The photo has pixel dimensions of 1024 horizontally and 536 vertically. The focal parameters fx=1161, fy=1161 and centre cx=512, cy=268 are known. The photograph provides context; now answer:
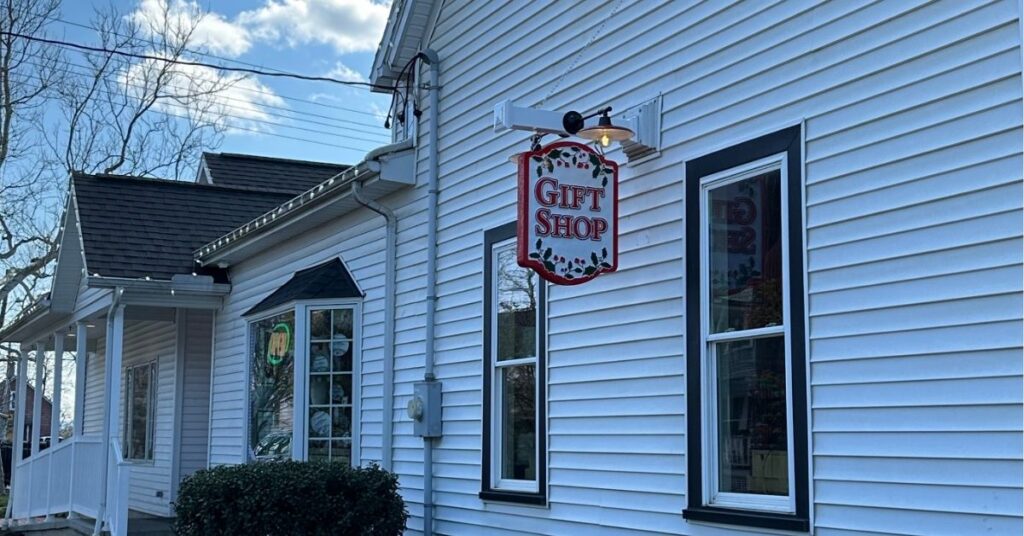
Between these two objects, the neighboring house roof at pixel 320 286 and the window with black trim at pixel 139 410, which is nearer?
the neighboring house roof at pixel 320 286

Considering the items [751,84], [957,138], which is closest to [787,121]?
[751,84]

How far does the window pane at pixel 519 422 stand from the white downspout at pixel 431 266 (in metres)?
1.16

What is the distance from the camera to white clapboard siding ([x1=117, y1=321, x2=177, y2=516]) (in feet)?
53.5

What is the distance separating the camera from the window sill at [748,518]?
596 centimetres

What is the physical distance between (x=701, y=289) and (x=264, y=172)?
1404 centimetres

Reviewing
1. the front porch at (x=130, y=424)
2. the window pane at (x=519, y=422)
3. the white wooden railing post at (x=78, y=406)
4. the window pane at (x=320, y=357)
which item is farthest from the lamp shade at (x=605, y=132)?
the white wooden railing post at (x=78, y=406)

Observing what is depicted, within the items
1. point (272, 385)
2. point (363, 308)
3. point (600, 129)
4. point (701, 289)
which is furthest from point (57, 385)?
point (701, 289)

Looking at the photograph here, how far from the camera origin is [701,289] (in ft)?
22.5

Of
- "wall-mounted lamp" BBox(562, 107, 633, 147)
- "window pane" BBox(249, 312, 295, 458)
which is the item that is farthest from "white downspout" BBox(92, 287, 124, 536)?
"wall-mounted lamp" BBox(562, 107, 633, 147)

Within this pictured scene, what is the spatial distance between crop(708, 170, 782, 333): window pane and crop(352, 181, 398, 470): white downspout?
4.77m

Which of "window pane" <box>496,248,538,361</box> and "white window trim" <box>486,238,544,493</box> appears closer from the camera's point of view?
"white window trim" <box>486,238,544,493</box>

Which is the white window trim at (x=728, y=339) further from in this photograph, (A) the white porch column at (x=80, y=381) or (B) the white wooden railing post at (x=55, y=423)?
(B) the white wooden railing post at (x=55, y=423)

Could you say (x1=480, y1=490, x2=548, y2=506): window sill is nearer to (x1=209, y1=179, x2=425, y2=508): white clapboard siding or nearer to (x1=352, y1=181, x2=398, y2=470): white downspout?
(x1=209, y1=179, x2=425, y2=508): white clapboard siding

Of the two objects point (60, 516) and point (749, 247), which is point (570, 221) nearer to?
point (749, 247)
